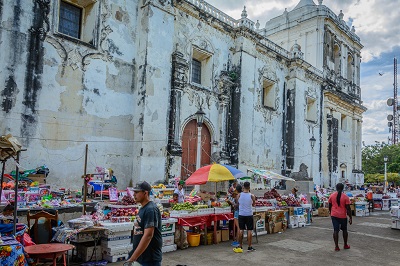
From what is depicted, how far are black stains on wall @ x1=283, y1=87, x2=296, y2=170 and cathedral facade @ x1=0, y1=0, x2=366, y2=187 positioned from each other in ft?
0.26

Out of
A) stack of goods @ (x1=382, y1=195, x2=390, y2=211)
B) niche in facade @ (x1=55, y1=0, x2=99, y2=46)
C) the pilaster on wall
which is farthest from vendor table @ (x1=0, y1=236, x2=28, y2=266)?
stack of goods @ (x1=382, y1=195, x2=390, y2=211)

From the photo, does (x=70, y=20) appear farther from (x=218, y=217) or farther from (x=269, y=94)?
(x=269, y=94)

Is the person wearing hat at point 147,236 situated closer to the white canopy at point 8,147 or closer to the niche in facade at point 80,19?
A: the white canopy at point 8,147

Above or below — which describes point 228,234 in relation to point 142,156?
below

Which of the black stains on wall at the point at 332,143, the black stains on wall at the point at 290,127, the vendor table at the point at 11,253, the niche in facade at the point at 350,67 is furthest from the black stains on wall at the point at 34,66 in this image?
the niche in facade at the point at 350,67

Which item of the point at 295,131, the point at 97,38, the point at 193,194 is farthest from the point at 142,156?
the point at 295,131

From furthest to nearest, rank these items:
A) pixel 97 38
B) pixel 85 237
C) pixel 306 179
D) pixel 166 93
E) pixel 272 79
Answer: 1. pixel 272 79
2. pixel 306 179
3. pixel 166 93
4. pixel 97 38
5. pixel 85 237

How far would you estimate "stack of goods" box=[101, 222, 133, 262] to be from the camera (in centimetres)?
709

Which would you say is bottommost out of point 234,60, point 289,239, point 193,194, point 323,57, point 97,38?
point 289,239

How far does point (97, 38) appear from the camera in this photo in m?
14.1

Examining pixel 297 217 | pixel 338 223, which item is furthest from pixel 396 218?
pixel 338 223

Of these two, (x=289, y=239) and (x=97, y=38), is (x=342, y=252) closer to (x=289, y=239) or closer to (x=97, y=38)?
(x=289, y=239)

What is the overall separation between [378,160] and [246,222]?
51.3m

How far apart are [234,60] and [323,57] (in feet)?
41.1
